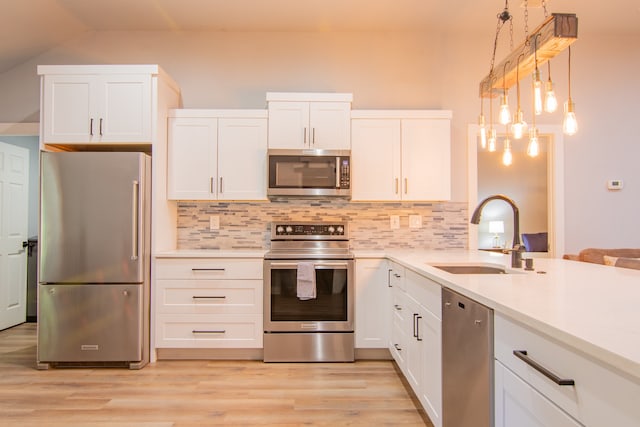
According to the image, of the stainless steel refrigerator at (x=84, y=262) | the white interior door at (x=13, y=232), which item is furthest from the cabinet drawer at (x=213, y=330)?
the white interior door at (x=13, y=232)

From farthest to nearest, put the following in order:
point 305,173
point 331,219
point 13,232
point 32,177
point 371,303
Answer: point 32,177
point 13,232
point 331,219
point 305,173
point 371,303

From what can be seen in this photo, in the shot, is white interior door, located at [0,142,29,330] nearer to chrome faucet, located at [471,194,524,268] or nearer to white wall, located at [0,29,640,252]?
white wall, located at [0,29,640,252]

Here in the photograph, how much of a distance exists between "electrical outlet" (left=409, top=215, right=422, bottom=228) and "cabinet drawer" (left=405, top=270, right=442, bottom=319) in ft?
3.92

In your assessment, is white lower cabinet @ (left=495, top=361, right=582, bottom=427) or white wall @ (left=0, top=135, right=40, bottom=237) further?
white wall @ (left=0, top=135, right=40, bottom=237)

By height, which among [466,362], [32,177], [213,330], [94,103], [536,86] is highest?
[94,103]

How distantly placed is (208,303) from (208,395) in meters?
0.74

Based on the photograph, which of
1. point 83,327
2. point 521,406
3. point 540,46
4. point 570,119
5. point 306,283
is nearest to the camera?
point 521,406

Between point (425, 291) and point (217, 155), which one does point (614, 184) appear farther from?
point (217, 155)

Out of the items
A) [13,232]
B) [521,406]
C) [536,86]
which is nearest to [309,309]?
[521,406]

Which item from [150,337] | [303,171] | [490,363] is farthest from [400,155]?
[150,337]

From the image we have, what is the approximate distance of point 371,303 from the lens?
2.92 metres

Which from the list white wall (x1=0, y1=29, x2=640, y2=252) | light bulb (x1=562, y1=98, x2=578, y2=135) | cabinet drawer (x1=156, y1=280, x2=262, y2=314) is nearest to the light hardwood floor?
cabinet drawer (x1=156, y1=280, x2=262, y2=314)

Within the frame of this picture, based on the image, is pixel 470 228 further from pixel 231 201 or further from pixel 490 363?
pixel 490 363

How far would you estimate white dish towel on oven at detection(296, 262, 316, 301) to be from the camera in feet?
9.21
